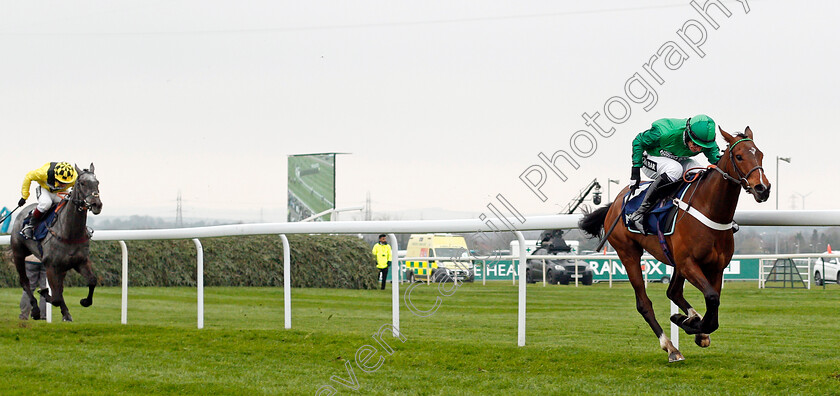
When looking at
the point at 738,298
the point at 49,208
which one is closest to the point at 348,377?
the point at 49,208

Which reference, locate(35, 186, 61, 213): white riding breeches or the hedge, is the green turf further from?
the hedge

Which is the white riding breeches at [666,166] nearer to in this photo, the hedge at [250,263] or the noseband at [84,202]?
the noseband at [84,202]

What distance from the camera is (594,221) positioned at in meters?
5.95

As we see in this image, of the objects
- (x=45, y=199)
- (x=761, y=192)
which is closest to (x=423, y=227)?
(x=761, y=192)

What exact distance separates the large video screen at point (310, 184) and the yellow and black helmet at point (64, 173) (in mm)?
22641

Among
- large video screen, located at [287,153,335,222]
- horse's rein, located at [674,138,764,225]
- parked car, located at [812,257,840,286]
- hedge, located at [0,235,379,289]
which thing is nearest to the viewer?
horse's rein, located at [674,138,764,225]

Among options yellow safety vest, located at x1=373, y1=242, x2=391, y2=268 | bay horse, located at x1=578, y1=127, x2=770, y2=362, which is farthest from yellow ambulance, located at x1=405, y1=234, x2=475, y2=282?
bay horse, located at x1=578, y1=127, x2=770, y2=362

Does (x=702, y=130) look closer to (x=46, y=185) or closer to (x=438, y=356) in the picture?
(x=438, y=356)

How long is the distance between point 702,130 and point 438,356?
7.25ft

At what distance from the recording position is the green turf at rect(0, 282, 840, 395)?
16.2 ft

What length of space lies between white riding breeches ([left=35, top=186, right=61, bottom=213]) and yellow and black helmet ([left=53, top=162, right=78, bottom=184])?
0.21 metres

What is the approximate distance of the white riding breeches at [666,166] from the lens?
5.27 meters

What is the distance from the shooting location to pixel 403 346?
6.44 meters

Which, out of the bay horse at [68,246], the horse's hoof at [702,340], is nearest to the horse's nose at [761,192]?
the horse's hoof at [702,340]
